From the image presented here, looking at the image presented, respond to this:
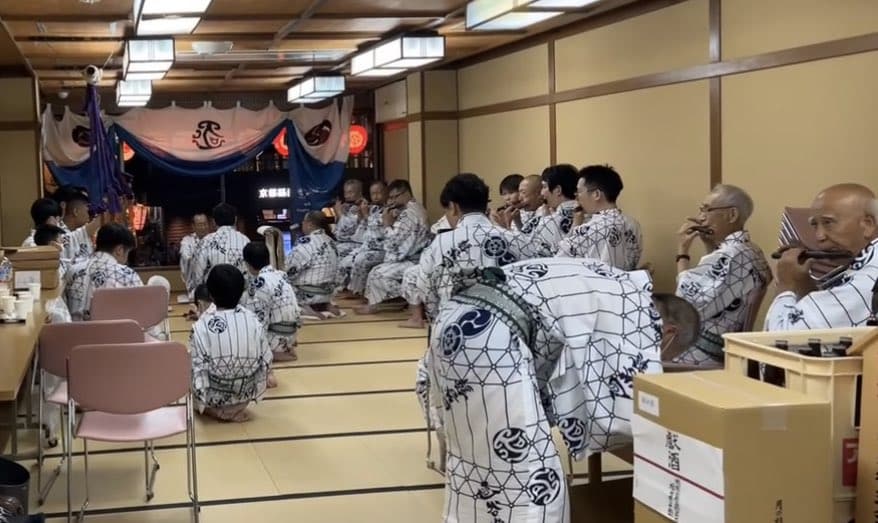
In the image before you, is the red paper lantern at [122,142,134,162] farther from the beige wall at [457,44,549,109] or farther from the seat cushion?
the seat cushion

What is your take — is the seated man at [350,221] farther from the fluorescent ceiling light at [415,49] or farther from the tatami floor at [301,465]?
the tatami floor at [301,465]

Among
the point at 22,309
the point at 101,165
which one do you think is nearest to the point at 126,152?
the point at 101,165

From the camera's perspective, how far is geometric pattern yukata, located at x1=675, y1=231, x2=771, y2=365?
4.42 meters

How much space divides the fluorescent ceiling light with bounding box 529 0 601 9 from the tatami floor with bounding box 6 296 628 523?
245 centimetres

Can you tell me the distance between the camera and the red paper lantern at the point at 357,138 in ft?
41.8

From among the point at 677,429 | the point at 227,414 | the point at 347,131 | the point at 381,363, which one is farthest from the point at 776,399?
the point at 347,131

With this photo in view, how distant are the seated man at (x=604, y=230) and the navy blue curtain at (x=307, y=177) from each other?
21.2 feet

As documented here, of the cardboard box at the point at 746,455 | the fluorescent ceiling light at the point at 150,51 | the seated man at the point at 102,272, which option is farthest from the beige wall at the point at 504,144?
the cardboard box at the point at 746,455

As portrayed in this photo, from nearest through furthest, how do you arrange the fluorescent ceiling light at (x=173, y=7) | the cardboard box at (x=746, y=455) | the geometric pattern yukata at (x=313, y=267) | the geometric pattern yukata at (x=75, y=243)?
1. the cardboard box at (x=746, y=455)
2. the fluorescent ceiling light at (x=173, y=7)
3. the geometric pattern yukata at (x=75, y=243)
4. the geometric pattern yukata at (x=313, y=267)

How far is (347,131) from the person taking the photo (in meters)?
12.2

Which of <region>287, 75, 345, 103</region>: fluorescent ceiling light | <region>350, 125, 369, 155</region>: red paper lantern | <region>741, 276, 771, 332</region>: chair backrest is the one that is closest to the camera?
<region>741, 276, 771, 332</region>: chair backrest

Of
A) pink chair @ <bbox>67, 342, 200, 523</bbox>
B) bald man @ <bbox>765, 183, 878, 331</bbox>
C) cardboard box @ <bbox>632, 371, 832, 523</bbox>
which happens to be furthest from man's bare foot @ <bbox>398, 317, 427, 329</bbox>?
cardboard box @ <bbox>632, 371, 832, 523</bbox>

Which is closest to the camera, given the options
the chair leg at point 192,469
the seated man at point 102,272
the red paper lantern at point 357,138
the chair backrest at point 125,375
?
the chair backrest at point 125,375

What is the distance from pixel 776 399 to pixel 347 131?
1077 cm
